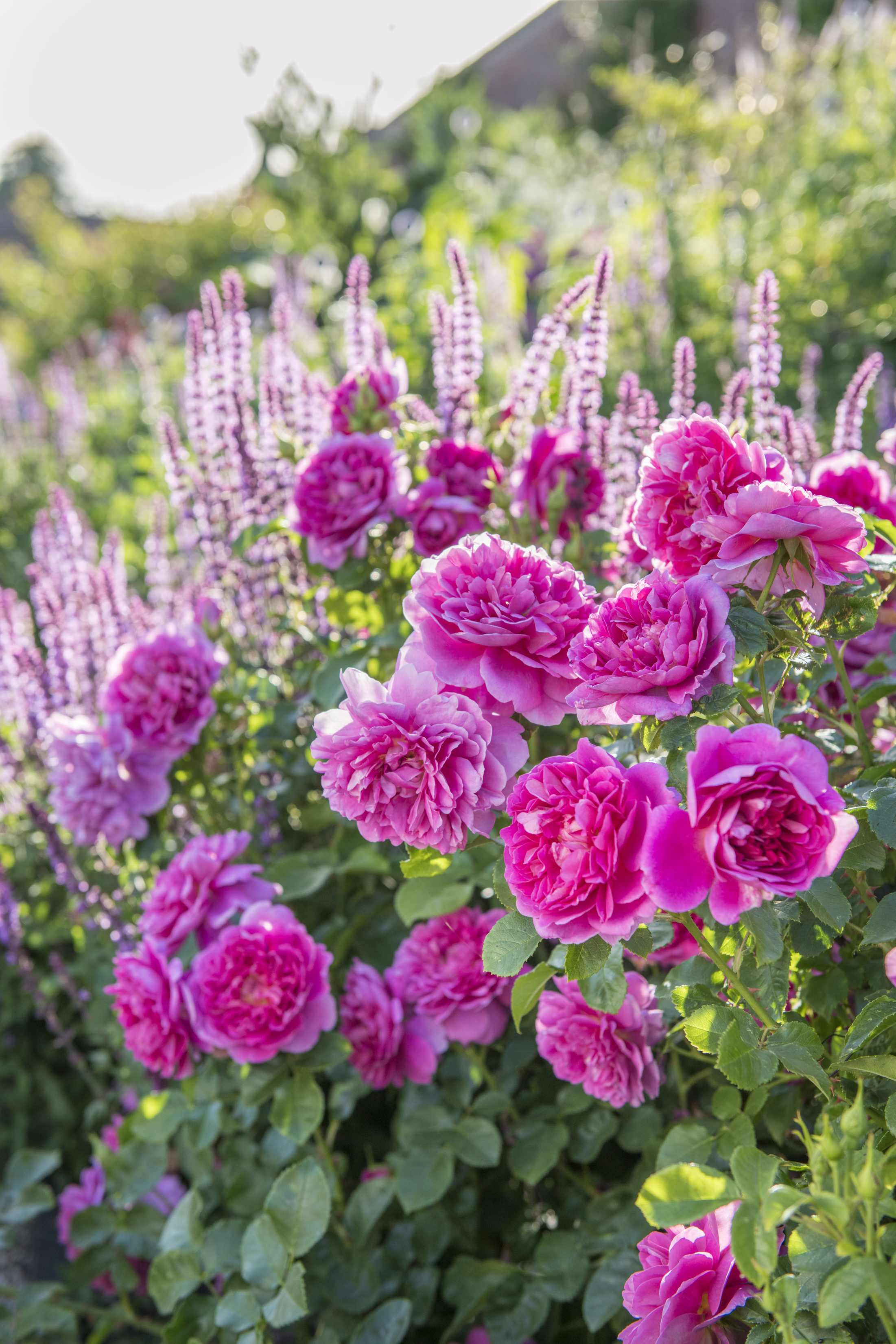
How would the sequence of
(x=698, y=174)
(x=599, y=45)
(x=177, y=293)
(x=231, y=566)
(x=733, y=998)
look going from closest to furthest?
(x=733, y=998) → (x=231, y=566) → (x=698, y=174) → (x=177, y=293) → (x=599, y=45)

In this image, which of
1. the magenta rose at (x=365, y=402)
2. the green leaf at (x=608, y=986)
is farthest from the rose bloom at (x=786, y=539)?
the magenta rose at (x=365, y=402)

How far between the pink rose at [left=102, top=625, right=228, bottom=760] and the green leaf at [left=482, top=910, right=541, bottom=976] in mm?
722

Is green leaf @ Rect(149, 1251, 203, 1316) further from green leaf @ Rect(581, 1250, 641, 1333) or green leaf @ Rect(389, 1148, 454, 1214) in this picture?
green leaf @ Rect(581, 1250, 641, 1333)

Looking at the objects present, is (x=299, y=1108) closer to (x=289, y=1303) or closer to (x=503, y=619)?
(x=289, y=1303)

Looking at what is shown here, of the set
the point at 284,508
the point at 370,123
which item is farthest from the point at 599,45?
the point at 284,508

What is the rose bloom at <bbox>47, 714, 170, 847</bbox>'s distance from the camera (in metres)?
1.37

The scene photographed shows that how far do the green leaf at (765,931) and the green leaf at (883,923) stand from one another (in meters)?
0.10

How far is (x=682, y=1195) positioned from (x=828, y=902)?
0.25m

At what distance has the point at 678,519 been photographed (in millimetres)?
805

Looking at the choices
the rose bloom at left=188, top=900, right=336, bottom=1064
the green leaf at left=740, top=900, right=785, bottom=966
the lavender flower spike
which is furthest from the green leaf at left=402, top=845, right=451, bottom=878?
the lavender flower spike

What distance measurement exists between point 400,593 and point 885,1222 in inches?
37.4

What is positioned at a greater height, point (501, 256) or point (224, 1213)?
point (501, 256)

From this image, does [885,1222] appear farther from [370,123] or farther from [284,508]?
[370,123]

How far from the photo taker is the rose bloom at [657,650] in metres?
0.69
